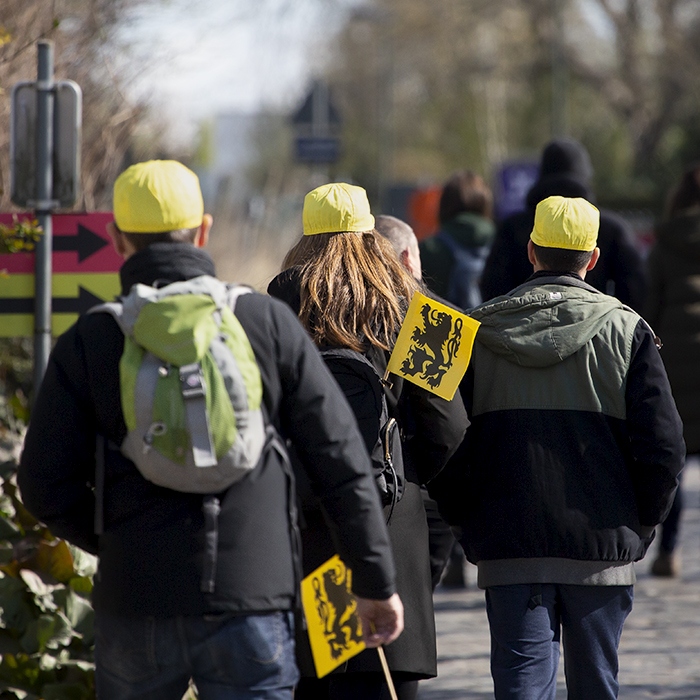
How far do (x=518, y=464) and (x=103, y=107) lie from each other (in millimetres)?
4673

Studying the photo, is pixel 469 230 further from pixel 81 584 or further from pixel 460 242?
pixel 81 584

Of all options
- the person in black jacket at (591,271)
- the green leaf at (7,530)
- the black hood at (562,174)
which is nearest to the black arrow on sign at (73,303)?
the green leaf at (7,530)

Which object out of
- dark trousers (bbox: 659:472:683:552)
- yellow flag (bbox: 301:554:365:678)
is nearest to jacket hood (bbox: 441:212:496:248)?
dark trousers (bbox: 659:472:683:552)

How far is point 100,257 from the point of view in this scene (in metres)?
4.77

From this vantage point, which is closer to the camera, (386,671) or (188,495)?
(188,495)

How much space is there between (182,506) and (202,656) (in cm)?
29

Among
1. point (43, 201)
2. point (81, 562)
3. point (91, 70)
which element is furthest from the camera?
point (91, 70)

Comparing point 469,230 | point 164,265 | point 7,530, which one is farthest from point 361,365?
point 469,230

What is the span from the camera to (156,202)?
243cm

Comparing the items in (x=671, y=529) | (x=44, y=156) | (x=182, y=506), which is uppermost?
(x=44, y=156)

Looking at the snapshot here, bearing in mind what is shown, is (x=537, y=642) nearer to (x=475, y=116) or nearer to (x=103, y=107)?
(x=103, y=107)

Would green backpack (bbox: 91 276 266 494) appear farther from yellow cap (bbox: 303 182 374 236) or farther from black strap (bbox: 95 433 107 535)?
yellow cap (bbox: 303 182 374 236)

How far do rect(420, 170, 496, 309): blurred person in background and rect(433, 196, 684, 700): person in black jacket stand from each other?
3.15m

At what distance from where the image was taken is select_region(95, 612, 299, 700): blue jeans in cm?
230
